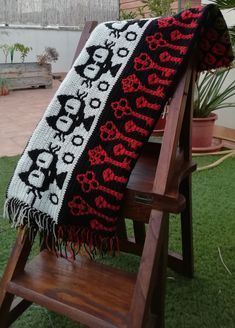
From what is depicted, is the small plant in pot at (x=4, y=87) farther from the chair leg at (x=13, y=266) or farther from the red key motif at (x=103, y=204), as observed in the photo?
the red key motif at (x=103, y=204)

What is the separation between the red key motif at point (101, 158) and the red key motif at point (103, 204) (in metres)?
0.06

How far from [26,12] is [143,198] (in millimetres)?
4370

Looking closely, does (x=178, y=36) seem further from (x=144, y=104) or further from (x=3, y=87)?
(x=3, y=87)

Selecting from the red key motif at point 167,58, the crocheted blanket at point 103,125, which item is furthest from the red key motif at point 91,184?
the red key motif at point 167,58

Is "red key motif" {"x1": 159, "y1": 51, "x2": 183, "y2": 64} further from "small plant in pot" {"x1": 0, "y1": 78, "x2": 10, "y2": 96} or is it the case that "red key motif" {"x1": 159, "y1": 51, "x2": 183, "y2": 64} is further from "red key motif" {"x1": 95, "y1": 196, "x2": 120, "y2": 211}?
"small plant in pot" {"x1": 0, "y1": 78, "x2": 10, "y2": 96}

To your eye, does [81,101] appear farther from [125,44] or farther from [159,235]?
[159,235]

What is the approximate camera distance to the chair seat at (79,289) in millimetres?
599

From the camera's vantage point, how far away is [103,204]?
577mm

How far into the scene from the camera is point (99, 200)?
580mm

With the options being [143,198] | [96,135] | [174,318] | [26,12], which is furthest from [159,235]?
[26,12]

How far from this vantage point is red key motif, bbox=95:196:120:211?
1.88 ft

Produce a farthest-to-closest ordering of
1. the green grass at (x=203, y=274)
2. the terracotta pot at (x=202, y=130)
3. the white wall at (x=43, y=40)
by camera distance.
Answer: the white wall at (x=43, y=40), the terracotta pot at (x=202, y=130), the green grass at (x=203, y=274)

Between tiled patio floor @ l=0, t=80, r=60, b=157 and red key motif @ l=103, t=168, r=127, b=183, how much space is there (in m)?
1.37

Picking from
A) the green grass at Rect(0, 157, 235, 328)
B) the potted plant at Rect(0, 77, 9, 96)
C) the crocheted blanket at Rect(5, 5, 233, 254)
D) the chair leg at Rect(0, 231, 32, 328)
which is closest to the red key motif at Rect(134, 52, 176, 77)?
the crocheted blanket at Rect(5, 5, 233, 254)
